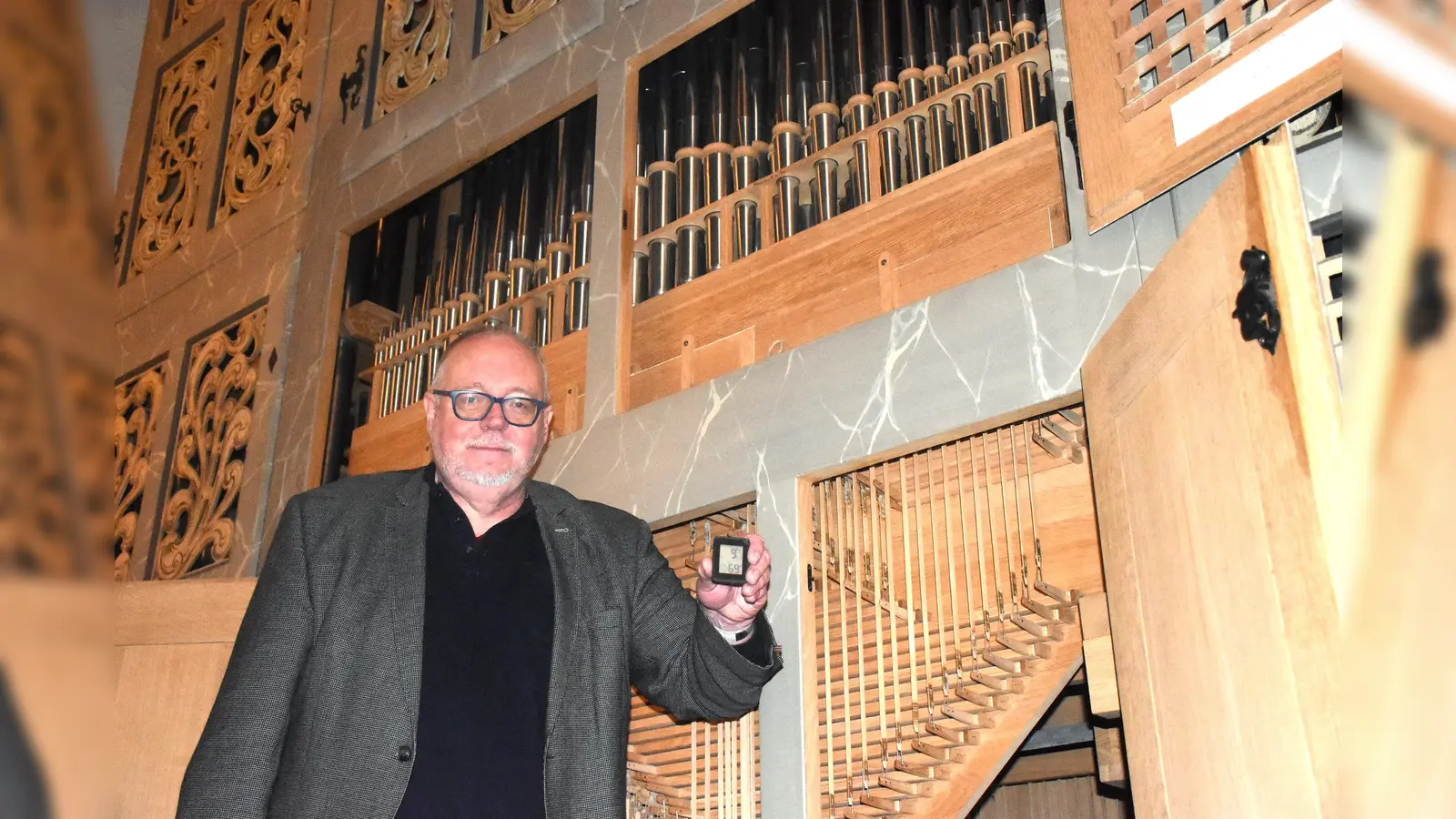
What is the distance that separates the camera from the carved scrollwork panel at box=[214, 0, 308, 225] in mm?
4719

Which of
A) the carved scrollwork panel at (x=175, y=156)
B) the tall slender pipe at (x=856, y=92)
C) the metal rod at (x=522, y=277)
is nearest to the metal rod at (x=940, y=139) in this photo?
the tall slender pipe at (x=856, y=92)

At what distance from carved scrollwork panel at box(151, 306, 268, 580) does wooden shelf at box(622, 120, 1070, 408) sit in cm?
168

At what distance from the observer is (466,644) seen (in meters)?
2.08

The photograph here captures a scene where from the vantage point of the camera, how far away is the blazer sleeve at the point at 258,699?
190 centimetres

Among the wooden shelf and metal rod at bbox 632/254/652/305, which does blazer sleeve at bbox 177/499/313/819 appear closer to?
the wooden shelf

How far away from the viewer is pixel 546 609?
7.12 feet

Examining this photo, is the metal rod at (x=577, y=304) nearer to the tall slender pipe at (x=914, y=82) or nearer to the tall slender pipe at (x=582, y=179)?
the tall slender pipe at (x=582, y=179)

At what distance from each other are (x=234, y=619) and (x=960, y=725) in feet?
5.85

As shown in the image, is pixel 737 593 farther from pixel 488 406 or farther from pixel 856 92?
pixel 856 92

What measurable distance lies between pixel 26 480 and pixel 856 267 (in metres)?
2.83

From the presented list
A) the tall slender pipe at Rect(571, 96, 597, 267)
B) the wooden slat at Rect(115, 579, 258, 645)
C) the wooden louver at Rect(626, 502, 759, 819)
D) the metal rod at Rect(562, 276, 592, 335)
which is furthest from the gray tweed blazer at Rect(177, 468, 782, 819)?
the tall slender pipe at Rect(571, 96, 597, 267)

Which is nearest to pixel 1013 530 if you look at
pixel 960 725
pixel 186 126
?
pixel 960 725

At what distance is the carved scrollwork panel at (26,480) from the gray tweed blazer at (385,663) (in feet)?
6.20

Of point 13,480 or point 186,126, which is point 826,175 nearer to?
point 13,480
